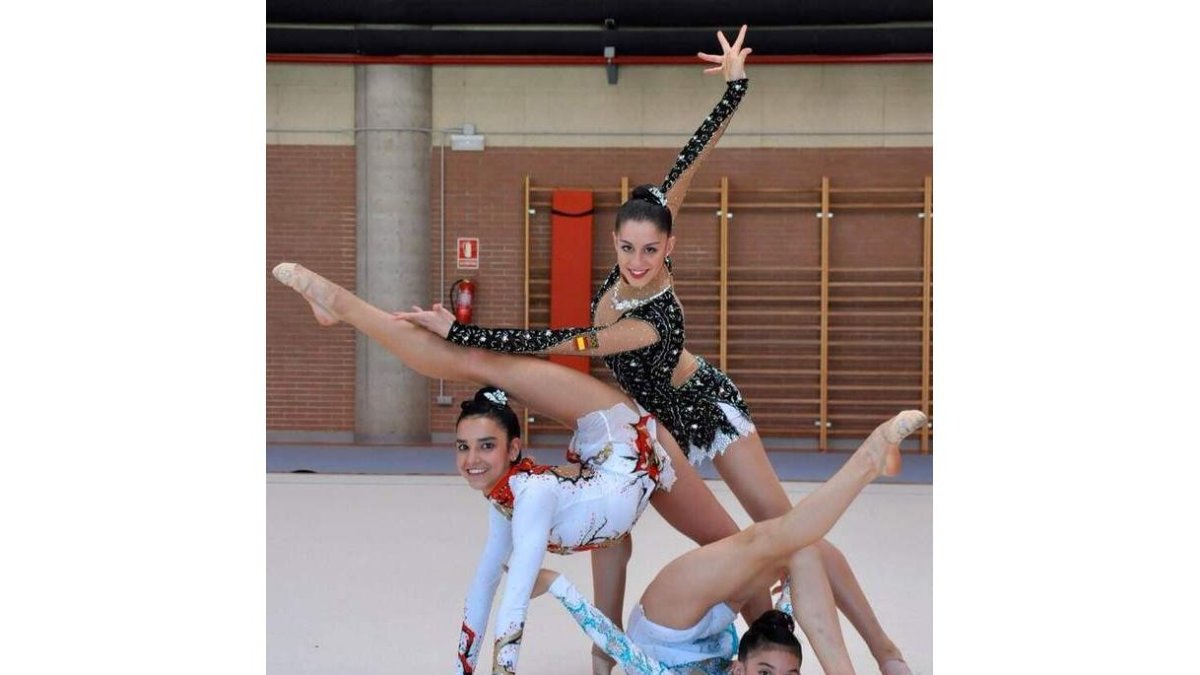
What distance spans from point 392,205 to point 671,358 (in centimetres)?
618

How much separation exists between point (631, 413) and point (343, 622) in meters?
1.62

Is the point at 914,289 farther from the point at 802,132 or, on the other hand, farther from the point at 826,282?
the point at 802,132

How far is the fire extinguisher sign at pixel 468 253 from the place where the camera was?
9102mm

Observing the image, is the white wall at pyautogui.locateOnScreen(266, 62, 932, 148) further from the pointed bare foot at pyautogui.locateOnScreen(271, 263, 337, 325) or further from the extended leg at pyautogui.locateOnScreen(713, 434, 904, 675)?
the pointed bare foot at pyautogui.locateOnScreen(271, 263, 337, 325)

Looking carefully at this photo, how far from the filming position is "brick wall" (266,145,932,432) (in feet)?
29.2

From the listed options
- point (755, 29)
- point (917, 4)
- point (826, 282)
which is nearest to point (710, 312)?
point (826, 282)

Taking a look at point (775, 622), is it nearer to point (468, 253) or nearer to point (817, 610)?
point (817, 610)

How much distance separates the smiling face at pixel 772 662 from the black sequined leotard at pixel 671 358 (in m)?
0.67

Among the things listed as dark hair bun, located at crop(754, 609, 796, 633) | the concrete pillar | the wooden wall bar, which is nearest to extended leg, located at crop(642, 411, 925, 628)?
dark hair bun, located at crop(754, 609, 796, 633)

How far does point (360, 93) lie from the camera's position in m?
8.98

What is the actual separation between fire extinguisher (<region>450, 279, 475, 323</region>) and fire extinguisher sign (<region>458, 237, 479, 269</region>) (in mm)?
157

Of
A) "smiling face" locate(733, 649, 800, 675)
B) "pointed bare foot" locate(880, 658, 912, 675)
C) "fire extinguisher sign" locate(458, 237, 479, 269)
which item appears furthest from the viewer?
"fire extinguisher sign" locate(458, 237, 479, 269)

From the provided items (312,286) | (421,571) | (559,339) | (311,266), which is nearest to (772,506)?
(559,339)

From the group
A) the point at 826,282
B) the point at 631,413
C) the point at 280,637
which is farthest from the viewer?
the point at 826,282
